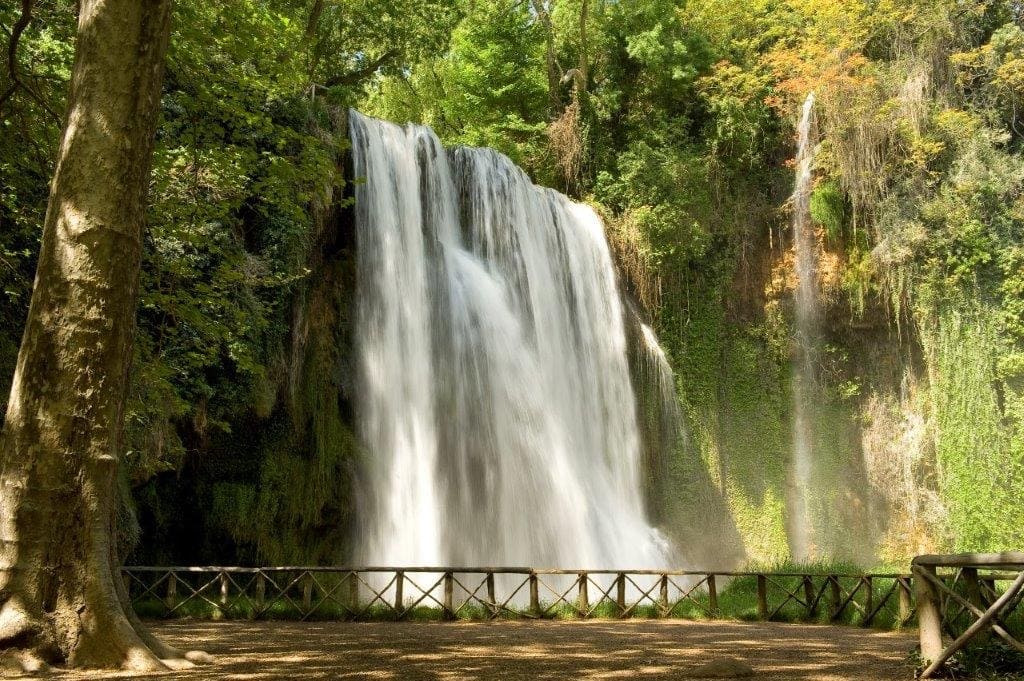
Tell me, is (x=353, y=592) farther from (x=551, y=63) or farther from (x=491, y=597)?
(x=551, y=63)

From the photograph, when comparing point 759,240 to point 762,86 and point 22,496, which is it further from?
point 22,496

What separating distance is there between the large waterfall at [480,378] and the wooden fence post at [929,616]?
1045 cm

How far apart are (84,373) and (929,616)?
18.2 ft

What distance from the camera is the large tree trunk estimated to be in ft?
17.9

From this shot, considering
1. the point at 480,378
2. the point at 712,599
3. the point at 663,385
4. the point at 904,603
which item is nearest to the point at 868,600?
the point at 904,603

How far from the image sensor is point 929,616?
554 cm

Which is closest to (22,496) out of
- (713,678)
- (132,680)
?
(132,680)

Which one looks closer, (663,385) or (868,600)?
(868,600)

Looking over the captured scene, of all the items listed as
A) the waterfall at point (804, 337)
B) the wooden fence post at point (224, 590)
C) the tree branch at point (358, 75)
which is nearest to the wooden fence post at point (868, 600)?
the wooden fence post at point (224, 590)

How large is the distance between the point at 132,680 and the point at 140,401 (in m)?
6.10

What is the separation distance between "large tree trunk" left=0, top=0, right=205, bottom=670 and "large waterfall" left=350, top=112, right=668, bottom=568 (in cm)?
958

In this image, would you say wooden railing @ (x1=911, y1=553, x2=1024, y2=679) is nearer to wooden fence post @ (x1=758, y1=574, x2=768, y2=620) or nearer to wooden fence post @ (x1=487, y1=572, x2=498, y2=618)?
wooden fence post @ (x1=758, y1=574, x2=768, y2=620)

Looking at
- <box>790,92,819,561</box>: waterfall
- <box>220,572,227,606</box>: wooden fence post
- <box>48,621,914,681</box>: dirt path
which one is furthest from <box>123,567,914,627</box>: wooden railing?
<box>790,92,819,561</box>: waterfall

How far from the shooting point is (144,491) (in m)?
14.0
